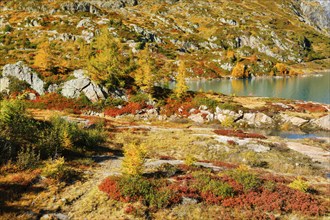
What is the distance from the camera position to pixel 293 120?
5650 centimetres

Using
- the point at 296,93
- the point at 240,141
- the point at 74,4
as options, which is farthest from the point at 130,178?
the point at 74,4

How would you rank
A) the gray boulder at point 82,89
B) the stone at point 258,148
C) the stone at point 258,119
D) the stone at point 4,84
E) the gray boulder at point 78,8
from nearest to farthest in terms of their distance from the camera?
the stone at point 258,148 < the stone at point 4,84 < the gray boulder at point 82,89 < the stone at point 258,119 < the gray boulder at point 78,8

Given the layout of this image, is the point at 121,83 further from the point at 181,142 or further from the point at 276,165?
the point at 276,165

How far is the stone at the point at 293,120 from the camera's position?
182 ft

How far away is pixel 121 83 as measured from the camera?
60562 millimetres

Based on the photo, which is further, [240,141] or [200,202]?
[240,141]

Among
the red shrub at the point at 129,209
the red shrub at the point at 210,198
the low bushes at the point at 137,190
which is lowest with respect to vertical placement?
the red shrub at the point at 210,198

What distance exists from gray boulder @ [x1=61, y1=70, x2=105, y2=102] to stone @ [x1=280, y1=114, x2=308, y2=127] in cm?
3878

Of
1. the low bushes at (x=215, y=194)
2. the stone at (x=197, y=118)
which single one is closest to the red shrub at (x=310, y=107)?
the stone at (x=197, y=118)

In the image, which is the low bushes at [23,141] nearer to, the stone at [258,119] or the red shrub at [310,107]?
the stone at [258,119]

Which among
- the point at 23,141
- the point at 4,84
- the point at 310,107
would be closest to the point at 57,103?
the point at 4,84

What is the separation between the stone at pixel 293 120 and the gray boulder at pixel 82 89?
127ft

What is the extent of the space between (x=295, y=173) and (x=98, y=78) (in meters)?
43.6

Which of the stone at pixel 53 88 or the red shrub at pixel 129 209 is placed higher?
the stone at pixel 53 88
